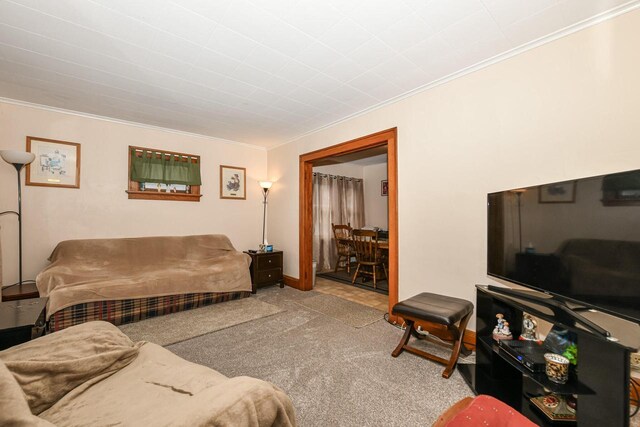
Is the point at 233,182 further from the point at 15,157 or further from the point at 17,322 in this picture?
the point at 17,322

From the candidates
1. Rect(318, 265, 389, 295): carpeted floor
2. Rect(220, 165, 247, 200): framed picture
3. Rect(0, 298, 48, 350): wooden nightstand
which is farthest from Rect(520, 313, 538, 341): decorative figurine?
Rect(220, 165, 247, 200): framed picture

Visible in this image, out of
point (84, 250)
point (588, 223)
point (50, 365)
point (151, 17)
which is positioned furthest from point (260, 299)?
point (588, 223)

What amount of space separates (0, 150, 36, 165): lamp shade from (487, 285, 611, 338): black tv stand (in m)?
4.36

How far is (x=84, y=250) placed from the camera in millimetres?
3254

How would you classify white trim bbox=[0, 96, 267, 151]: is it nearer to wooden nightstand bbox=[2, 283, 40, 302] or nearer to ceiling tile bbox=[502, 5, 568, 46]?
wooden nightstand bbox=[2, 283, 40, 302]

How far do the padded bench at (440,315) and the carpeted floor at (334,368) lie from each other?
2.5 inches

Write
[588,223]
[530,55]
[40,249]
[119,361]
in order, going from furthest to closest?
[40,249], [530,55], [588,223], [119,361]

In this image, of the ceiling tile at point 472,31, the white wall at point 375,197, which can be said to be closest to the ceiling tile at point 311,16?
the ceiling tile at point 472,31

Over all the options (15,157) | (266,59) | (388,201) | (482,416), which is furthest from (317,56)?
(15,157)

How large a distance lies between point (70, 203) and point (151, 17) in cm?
275

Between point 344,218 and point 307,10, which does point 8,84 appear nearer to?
point 307,10

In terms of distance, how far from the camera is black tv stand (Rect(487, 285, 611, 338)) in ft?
4.05

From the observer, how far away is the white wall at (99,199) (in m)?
3.05

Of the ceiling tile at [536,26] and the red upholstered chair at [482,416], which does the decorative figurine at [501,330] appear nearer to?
the red upholstered chair at [482,416]
